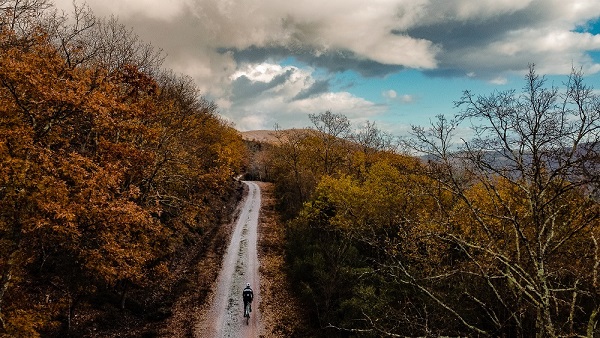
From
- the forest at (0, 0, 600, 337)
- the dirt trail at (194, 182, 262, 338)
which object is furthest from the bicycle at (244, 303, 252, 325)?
the forest at (0, 0, 600, 337)

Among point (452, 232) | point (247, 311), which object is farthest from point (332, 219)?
point (452, 232)

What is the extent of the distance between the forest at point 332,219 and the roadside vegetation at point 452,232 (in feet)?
0.28

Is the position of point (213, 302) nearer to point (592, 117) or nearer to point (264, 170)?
point (592, 117)

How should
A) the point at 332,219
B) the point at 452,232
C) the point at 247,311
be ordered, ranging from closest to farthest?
1. the point at 452,232
2. the point at 247,311
3. the point at 332,219

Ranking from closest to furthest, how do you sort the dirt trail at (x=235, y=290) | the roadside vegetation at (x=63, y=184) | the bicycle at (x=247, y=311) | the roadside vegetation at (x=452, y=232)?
the roadside vegetation at (x=452, y=232) < the roadside vegetation at (x=63, y=184) < the dirt trail at (x=235, y=290) < the bicycle at (x=247, y=311)

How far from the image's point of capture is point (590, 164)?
691cm

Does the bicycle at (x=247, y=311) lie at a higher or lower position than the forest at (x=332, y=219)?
lower

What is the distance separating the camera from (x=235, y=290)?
2509cm

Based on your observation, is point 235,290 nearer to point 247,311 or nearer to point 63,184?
point 247,311

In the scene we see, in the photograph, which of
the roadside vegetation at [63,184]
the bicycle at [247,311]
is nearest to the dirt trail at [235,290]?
the bicycle at [247,311]

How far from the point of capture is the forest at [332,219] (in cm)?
777

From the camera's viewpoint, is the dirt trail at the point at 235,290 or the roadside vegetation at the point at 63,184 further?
the dirt trail at the point at 235,290

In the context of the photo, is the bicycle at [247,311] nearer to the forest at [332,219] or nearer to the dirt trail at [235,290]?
the dirt trail at [235,290]

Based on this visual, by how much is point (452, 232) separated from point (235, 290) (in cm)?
1832
